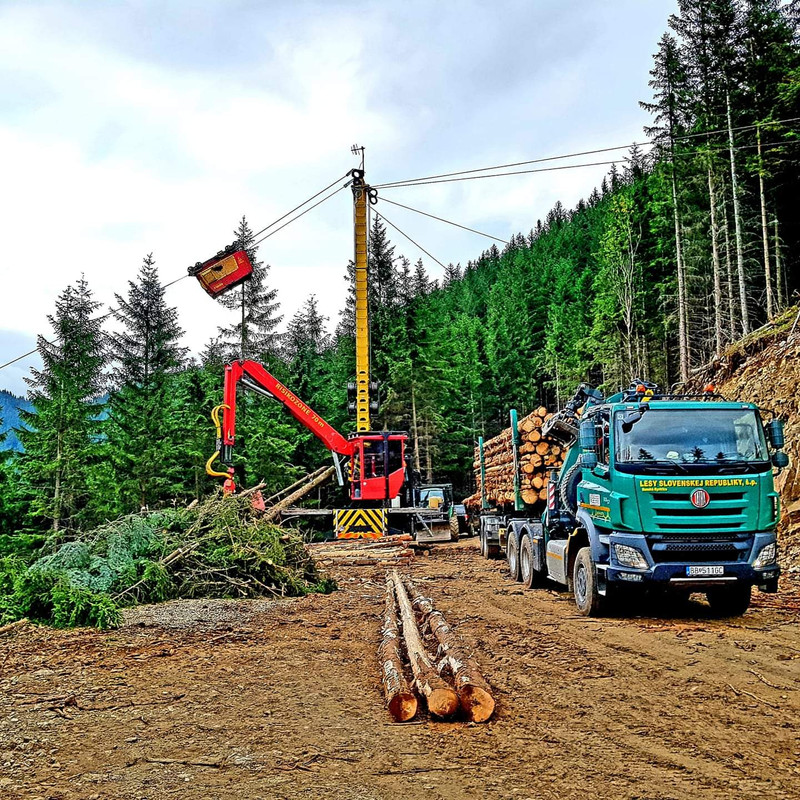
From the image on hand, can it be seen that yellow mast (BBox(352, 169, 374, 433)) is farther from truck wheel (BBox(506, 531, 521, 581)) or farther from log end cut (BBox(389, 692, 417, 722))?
log end cut (BBox(389, 692, 417, 722))

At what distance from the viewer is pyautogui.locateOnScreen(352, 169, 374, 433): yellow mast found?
2373 centimetres

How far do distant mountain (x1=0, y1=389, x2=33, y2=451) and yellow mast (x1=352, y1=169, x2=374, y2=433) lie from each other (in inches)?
602

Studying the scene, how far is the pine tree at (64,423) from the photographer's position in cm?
2833

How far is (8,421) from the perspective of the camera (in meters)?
28.8

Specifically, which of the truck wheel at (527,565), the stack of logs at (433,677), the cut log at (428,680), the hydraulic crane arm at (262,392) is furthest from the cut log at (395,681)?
the hydraulic crane arm at (262,392)

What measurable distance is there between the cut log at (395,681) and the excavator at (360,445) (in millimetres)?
12393

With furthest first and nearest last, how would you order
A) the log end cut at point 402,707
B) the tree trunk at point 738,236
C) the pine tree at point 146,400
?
the pine tree at point 146,400 → the tree trunk at point 738,236 → the log end cut at point 402,707

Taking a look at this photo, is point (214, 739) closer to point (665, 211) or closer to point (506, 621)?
point (506, 621)

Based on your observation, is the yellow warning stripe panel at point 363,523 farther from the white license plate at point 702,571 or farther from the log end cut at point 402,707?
the log end cut at point 402,707

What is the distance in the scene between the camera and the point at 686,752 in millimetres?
4484

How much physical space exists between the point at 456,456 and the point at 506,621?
42.0m

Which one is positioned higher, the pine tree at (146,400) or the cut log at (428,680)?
the pine tree at (146,400)

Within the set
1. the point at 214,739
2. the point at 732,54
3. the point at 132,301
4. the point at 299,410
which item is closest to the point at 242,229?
the point at 132,301

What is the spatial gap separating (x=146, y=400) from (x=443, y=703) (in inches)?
1172
